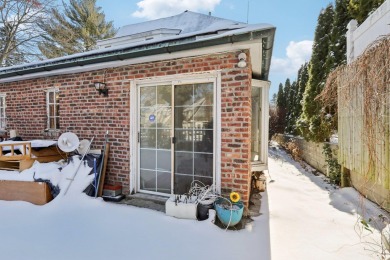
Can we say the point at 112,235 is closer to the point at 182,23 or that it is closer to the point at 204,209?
the point at 204,209

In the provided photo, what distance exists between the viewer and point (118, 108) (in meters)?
4.77

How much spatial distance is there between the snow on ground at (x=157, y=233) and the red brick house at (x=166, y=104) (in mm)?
775

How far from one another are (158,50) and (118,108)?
165cm

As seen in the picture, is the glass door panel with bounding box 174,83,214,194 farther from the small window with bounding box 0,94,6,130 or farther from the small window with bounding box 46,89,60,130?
the small window with bounding box 0,94,6,130

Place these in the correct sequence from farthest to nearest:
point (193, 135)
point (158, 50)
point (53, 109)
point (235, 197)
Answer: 1. point (53, 109)
2. point (193, 135)
3. point (158, 50)
4. point (235, 197)

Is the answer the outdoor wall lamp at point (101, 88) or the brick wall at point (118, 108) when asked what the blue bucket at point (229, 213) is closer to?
the brick wall at point (118, 108)

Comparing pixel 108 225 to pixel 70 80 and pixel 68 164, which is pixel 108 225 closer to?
pixel 68 164

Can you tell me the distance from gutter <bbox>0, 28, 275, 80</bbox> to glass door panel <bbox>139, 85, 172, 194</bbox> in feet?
2.65

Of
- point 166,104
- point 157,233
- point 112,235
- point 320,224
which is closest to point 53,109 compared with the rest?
point 166,104

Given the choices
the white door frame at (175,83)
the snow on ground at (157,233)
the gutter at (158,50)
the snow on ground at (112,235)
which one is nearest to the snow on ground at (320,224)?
the snow on ground at (157,233)

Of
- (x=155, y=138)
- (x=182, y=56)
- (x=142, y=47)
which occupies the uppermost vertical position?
(x=142, y=47)

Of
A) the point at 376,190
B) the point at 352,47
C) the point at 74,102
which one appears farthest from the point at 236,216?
the point at 352,47

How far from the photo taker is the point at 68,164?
4570mm

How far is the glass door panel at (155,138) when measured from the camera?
4504 millimetres
